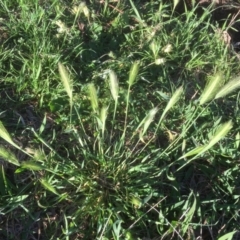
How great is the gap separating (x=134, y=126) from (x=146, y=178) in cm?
27

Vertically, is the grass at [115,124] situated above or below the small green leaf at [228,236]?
above

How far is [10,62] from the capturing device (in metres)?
2.13

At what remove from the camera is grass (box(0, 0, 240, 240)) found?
5.78 feet

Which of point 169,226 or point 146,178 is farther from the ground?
point 146,178

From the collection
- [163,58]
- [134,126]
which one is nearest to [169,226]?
[134,126]

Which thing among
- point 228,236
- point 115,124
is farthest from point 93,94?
point 228,236

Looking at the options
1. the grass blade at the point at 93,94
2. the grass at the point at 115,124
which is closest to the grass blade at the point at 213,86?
the grass at the point at 115,124

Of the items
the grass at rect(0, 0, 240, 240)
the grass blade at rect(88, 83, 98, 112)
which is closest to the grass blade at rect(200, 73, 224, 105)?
the grass at rect(0, 0, 240, 240)

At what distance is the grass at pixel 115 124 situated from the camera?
5.78ft

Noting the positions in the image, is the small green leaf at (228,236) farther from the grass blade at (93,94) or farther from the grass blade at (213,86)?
the grass blade at (93,94)

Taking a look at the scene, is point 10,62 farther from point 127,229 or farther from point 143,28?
point 127,229

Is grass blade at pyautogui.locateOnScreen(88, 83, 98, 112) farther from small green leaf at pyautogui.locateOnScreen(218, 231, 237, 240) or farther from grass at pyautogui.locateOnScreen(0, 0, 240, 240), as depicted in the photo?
small green leaf at pyautogui.locateOnScreen(218, 231, 237, 240)

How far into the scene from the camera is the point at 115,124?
2.04 m

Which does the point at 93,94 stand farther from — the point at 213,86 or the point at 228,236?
the point at 228,236
